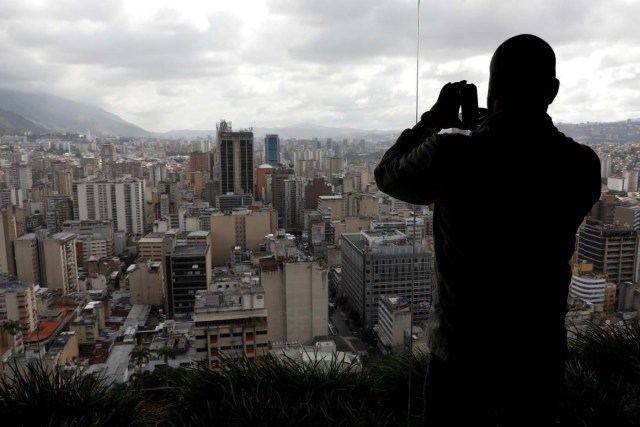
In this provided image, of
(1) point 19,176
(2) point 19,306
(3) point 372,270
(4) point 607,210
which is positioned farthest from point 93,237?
(4) point 607,210

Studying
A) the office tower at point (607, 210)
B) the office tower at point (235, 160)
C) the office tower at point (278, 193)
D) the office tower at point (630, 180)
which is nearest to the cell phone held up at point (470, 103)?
the office tower at point (630, 180)

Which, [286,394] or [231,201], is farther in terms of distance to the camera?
[231,201]

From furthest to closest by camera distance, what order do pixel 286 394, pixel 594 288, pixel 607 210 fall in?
1. pixel 607 210
2. pixel 594 288
3. pixel 286 394

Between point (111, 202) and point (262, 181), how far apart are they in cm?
556

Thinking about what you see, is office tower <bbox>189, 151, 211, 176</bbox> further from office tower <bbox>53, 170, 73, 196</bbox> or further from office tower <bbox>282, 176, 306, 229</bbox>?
office tower <bbox>282, 176, 306, 229</bbox>

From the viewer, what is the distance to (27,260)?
9.84 m

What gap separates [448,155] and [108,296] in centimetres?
1108

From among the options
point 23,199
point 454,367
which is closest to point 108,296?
point 23,199

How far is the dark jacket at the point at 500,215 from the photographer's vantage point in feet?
1.58

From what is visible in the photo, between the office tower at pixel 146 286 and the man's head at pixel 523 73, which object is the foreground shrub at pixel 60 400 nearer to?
the man's head at pixel 523 73

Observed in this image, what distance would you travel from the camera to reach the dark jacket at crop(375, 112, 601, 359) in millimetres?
481

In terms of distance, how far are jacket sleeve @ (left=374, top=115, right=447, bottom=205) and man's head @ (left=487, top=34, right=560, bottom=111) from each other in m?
0.07

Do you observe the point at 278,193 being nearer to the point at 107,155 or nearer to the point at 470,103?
the point at 107,155

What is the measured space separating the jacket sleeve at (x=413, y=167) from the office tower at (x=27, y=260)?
10.6 metres
